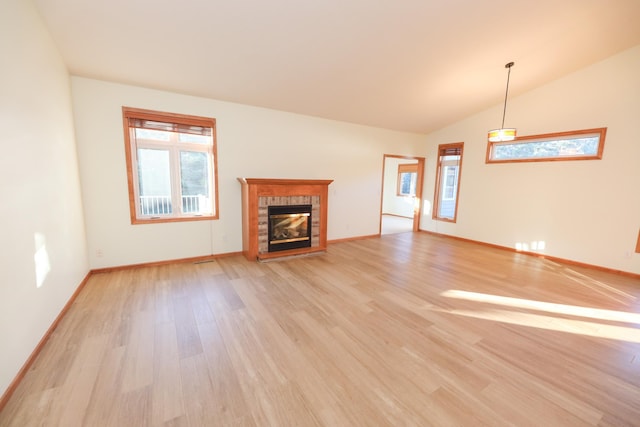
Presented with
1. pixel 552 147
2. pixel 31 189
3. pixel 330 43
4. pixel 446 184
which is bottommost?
pixel 31 189

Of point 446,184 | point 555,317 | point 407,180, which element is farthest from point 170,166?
point 407,180

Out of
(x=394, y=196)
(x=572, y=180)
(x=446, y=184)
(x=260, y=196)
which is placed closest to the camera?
(x=260, y=196)

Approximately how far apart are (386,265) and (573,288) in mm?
2445

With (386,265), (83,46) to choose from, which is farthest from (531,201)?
(83,46)

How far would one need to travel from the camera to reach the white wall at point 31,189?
160 centimetres

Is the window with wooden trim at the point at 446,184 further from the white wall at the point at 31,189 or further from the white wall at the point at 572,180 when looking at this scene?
the white wall at the point at 31,189

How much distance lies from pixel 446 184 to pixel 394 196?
3457mm

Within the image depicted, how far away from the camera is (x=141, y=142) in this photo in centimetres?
354

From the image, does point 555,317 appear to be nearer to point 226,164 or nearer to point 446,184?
point 446,184

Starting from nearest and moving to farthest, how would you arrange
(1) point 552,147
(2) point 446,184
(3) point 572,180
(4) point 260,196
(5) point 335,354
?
(5) point 335,354, (4) point 260,196, (3) point 572,180, (1) point 552,147, (2) point 446,184

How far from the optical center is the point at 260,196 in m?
4.00

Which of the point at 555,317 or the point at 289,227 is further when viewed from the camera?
the point at 289,227

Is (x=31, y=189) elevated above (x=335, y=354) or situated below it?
above

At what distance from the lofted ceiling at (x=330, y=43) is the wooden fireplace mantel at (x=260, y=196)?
1.37 meters
